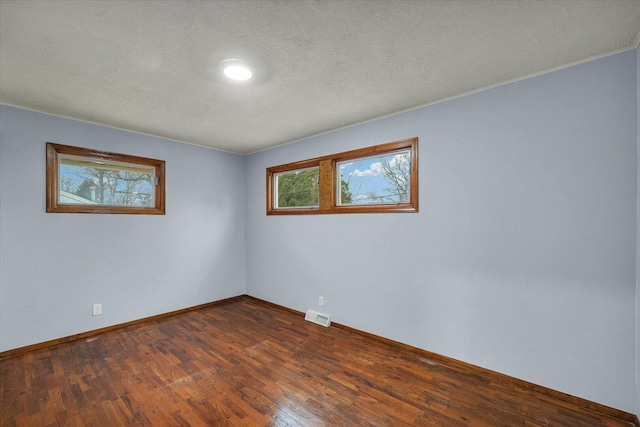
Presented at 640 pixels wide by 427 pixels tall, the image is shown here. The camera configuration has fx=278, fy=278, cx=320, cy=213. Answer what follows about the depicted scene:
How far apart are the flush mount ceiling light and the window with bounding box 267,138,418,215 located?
154cm

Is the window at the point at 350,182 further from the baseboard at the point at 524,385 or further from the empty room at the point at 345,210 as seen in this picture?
the baseboard at the point at 524,385

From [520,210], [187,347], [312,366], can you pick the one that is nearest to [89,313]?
[187,347]

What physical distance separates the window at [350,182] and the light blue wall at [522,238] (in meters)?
0.13

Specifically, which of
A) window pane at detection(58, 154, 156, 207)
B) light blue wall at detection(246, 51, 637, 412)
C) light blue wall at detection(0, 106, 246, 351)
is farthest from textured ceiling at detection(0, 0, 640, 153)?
window pane at detection(58, 154, 156, 207)

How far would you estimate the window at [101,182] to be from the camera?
9.73ft

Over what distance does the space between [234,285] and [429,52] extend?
4134mm

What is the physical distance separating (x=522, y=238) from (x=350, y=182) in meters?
1.84

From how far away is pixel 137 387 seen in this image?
217 centimetres

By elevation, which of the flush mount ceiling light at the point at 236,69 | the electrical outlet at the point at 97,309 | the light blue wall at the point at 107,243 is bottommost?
the electrical outlet at the point at 97,309

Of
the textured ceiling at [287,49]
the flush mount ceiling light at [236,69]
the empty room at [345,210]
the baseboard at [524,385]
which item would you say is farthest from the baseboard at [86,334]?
the flush mount ceiling light at [236,69]

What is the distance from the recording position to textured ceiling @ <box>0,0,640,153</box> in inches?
57.6

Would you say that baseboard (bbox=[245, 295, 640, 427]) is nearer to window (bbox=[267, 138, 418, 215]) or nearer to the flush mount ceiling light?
window (bbox=[267, 138, 418, 215])

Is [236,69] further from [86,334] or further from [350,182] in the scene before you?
[86,334]

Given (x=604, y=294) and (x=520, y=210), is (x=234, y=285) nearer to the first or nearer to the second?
(x=520, y=210)
